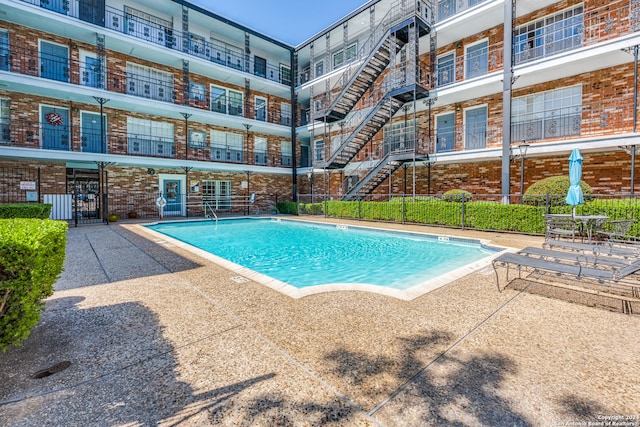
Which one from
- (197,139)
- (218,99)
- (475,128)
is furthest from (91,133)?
(475,128)

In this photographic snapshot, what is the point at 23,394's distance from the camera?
7.45 ft

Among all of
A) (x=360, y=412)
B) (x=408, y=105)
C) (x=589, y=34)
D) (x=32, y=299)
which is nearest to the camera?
(x=360, y=412)

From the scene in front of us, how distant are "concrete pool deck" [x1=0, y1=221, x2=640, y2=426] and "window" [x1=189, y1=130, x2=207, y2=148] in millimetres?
16770

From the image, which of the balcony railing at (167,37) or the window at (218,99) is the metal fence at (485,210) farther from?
the balcony railing at (167,37)

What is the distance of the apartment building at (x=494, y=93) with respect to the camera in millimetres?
11461

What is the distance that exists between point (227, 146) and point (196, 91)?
393cm

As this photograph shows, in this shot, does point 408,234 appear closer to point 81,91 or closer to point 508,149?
point 508,149

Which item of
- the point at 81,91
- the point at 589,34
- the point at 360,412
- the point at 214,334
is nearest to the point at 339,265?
the point at 214,334

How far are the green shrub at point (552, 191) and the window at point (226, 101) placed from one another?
18.3 m

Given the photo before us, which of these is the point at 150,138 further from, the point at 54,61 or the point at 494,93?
the point at 494,93

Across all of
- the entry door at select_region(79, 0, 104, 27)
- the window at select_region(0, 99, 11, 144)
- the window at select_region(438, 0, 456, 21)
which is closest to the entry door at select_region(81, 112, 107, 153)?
the window at select_region(0, 99, 11, 144)

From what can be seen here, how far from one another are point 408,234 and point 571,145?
7010mm

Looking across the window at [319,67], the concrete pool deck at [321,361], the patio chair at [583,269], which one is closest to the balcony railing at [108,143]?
the window at [319,67]

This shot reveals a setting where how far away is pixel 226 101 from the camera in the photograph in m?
20.8
